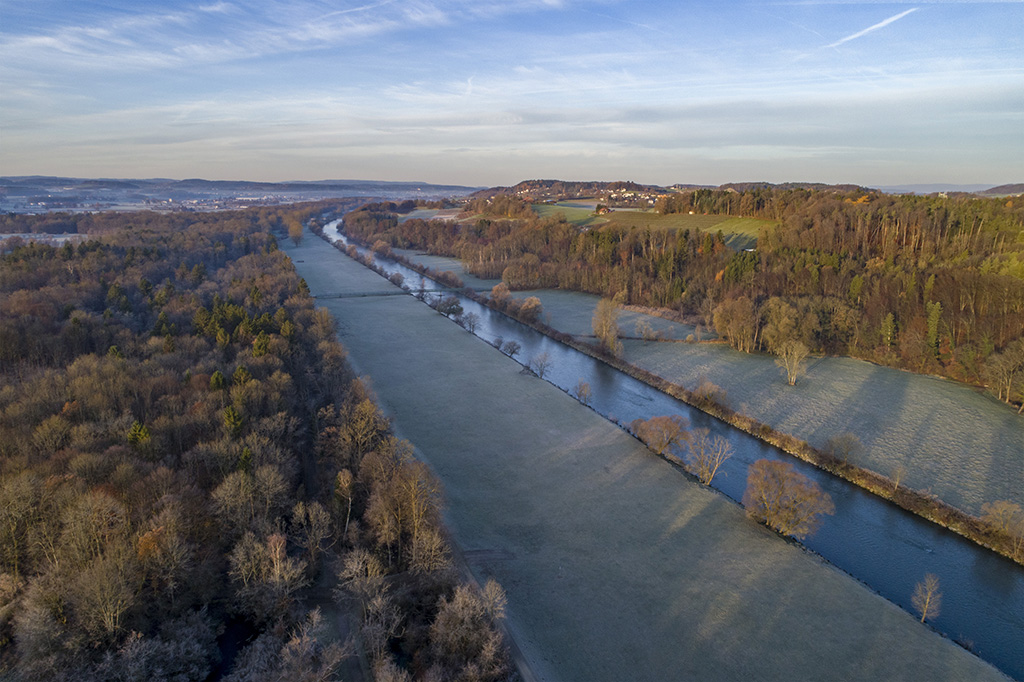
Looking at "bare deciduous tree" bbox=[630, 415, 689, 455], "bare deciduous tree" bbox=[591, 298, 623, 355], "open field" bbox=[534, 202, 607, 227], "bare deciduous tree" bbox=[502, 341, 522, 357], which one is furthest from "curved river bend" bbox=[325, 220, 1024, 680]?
"open field" bbox=[534, 202, 607, 227]

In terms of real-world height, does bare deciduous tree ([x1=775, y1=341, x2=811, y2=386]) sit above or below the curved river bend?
above

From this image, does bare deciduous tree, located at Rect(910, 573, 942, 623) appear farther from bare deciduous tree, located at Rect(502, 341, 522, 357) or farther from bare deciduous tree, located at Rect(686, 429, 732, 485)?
bare deciduous tree, located at Rect(502, 341, 522, 357)

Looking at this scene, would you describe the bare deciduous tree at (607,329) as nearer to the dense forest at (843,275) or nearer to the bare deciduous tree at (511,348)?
the bare deciduous tree at (511,348)

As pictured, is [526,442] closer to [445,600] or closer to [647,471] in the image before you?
[647,471]

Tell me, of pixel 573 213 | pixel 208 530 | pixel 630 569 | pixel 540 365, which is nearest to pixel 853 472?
pixel 630 569

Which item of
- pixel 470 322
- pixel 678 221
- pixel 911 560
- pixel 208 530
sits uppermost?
pixel 678 221

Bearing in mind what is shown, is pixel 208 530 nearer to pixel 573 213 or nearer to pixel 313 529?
pixel 313 529

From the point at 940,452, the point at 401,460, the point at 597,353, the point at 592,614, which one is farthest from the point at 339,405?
the point at 940,452
